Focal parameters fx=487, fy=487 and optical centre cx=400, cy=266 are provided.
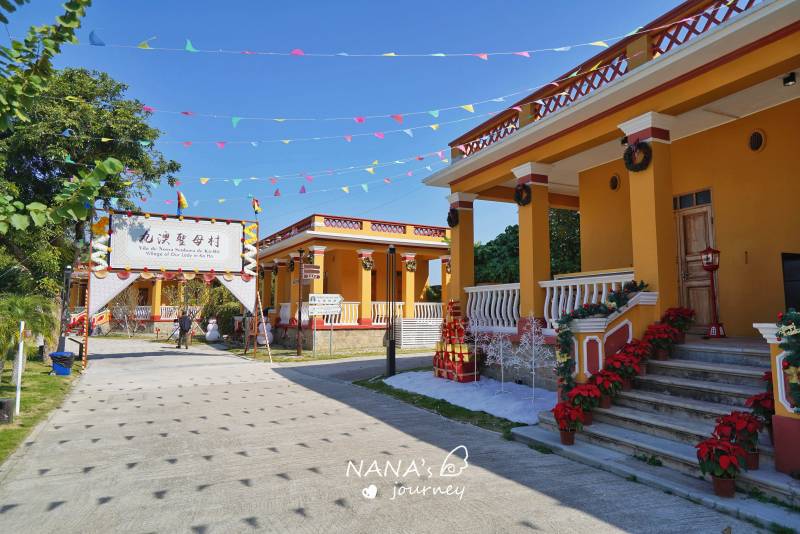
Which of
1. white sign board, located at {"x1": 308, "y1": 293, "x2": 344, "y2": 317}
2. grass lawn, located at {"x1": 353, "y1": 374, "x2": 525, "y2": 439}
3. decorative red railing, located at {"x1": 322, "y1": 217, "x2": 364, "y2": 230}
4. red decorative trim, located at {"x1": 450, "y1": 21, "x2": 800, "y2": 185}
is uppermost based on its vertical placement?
A: decorative red railing, located at {"x1": 322, "y1": 217, "x2": 364, "y2": 230}

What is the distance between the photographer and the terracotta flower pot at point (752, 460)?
148 inches

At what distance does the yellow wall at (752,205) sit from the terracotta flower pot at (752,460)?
4143 mm

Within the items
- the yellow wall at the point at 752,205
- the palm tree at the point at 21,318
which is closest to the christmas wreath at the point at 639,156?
the yellow wall at the point at 752,205

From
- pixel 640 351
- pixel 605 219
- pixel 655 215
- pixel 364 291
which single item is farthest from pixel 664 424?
pixel 364 291

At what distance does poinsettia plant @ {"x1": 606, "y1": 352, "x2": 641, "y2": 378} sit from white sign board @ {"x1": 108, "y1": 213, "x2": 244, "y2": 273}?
11906 millimetres

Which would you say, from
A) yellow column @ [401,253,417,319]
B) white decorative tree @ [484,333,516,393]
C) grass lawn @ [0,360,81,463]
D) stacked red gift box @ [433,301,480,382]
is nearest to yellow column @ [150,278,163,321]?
grass lawn @ [0,360,81,463]

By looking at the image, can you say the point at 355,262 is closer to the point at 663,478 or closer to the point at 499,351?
the point at 499,351

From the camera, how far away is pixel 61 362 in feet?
35.8

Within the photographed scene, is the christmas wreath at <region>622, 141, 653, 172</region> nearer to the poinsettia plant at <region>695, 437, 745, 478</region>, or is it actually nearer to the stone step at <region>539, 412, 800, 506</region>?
the stone step at <region>539, 412, 800, 506</region>

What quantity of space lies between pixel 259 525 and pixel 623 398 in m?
4.12

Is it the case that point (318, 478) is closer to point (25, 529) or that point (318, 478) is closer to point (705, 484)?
point (25, 529)

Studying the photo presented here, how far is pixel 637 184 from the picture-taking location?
6703 mm

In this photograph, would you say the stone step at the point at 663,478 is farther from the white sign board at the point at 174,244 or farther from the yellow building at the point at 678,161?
the white sign board at the point at 174,244

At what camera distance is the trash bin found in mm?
10852
